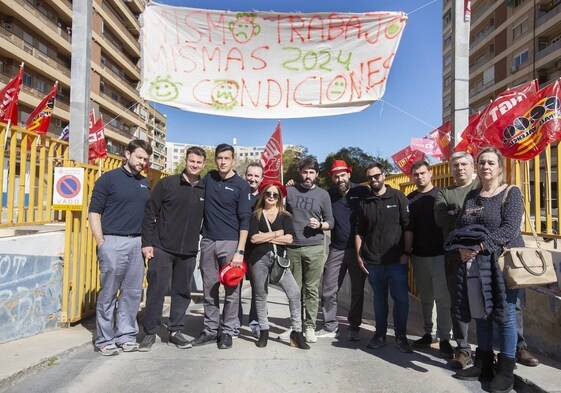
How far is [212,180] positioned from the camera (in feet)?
15.6

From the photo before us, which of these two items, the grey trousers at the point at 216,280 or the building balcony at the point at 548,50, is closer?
the grey trousers at the point at 216,280

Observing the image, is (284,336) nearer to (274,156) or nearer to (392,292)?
(392,292)

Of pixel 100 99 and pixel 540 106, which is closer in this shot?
pixel 540 106

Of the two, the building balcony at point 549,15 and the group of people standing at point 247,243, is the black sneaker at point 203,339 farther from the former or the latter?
the building balcony at point 549,15

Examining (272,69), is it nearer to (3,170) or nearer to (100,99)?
(3,170)

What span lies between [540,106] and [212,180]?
3516 millimetres

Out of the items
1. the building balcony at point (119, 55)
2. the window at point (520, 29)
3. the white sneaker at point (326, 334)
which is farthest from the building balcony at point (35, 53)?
the window at point (520, 29)

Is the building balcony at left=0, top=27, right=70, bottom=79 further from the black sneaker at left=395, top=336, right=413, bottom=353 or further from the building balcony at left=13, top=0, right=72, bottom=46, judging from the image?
the black sneaker at left=395, top=336, right=413, bottom=353

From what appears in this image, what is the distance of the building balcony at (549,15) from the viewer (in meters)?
35.3

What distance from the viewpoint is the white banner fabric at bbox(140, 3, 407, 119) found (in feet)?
17.5

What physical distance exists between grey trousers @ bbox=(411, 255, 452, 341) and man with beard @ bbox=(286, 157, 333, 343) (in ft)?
3.46

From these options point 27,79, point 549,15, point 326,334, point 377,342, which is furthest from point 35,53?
point 549,15

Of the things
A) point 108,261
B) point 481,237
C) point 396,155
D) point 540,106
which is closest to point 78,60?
point 108,261

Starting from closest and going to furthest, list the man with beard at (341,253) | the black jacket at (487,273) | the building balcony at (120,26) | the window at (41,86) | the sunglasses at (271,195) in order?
the black jacket at (487,273) → the sunglasses at (271,195) → the man with beard at (341,253) → the window at (41,86) → the building balcony at (120,26)
